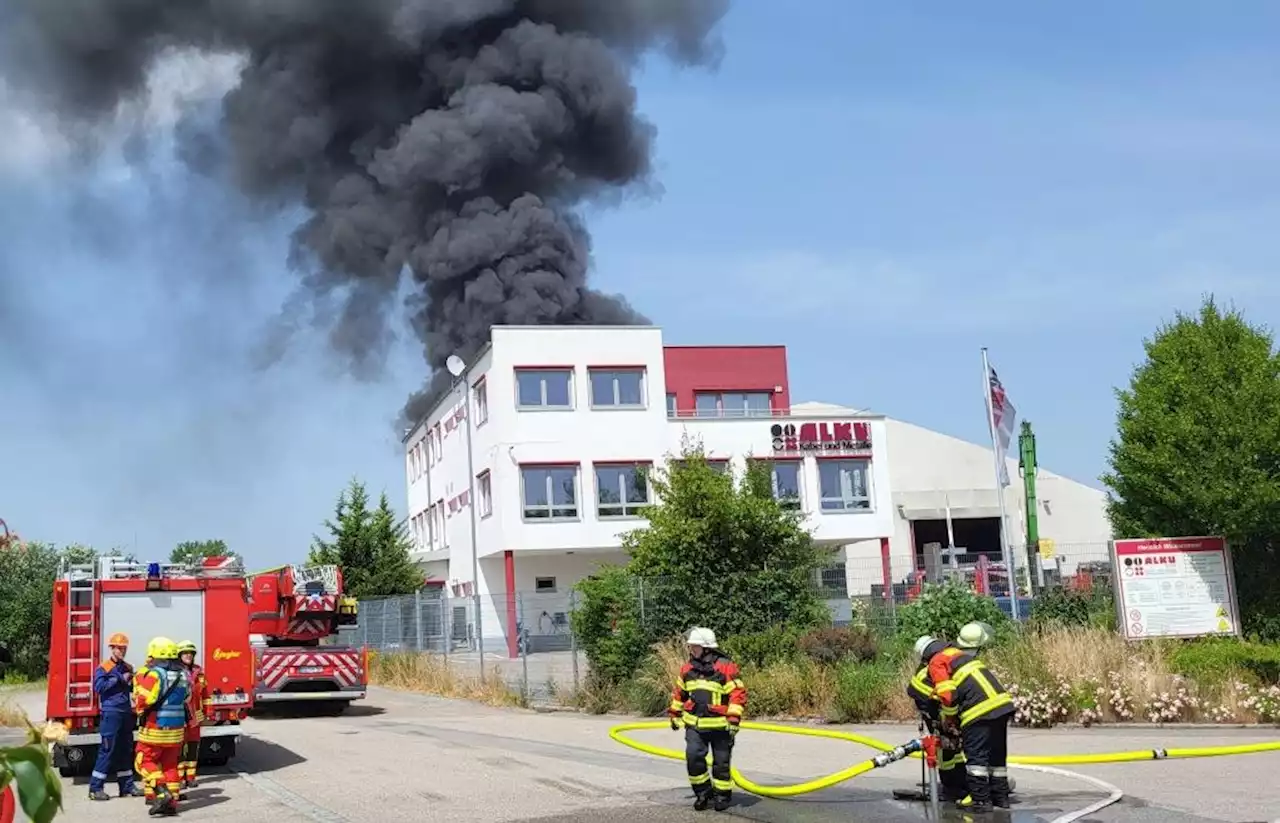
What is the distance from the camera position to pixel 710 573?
722 inches

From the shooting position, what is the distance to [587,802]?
942 cm

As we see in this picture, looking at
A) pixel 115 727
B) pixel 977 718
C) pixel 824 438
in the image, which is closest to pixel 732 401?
pixel 824 438

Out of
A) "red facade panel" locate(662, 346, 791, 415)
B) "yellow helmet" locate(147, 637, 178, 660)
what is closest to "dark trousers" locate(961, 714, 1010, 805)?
"yellow helmet" locate(147, 637, 178, 660)

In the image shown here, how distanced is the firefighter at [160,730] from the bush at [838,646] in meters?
8.32

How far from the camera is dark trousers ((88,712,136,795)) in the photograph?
10.8m

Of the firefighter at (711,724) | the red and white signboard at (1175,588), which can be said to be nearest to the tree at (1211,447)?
the red and white signboard at (1175,588)

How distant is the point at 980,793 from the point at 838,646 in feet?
26.4

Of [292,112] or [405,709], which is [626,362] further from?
[292,112]

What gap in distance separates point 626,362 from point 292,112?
72.6ft

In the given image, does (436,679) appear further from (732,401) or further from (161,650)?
(732,401)

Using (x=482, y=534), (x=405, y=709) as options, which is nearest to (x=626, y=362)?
(x=482, y=534)

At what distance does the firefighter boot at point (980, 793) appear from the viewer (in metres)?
8.29

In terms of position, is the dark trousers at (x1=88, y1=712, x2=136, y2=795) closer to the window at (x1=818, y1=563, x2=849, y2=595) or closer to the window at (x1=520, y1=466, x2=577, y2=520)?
the window at (x1=818, y1=563, x2=849, y2=595)

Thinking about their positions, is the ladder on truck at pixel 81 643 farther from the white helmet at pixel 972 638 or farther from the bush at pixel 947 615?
the bush at pixel 947 615
